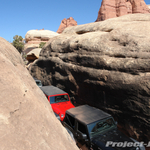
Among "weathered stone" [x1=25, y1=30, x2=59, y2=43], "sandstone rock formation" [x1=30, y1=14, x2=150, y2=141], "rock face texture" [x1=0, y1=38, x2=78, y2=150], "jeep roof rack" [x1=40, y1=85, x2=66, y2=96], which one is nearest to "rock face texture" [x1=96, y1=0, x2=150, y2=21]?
"weathered stone" [x1=25, y1=30, x2=59, y2=43]

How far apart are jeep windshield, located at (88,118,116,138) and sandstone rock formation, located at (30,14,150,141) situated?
1.47m

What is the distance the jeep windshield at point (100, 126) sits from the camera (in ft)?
14.0

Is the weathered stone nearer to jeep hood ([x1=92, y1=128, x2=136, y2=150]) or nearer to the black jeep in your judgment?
the black jeep

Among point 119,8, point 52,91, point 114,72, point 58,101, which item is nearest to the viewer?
point 114,72

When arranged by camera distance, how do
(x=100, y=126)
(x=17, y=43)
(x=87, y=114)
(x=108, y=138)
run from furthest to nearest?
(x=17, y=43), (x=87, y=114), (x=100, y=126), (x=108, y=138)

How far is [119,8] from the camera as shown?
167ft

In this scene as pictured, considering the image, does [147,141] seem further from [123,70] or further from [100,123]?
[123,70]

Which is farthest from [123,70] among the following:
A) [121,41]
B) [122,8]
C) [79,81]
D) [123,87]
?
[122,8]

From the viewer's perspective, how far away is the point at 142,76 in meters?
5.68

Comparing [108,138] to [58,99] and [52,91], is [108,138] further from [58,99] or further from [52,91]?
[52,91]

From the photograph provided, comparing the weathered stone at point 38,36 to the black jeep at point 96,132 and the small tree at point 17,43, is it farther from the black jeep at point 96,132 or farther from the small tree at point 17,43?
the black jeep at point 96,132

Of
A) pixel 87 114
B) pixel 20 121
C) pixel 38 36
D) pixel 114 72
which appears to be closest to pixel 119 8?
pixel 38 36

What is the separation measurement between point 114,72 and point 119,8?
170ft

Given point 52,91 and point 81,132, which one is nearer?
point 81,132
